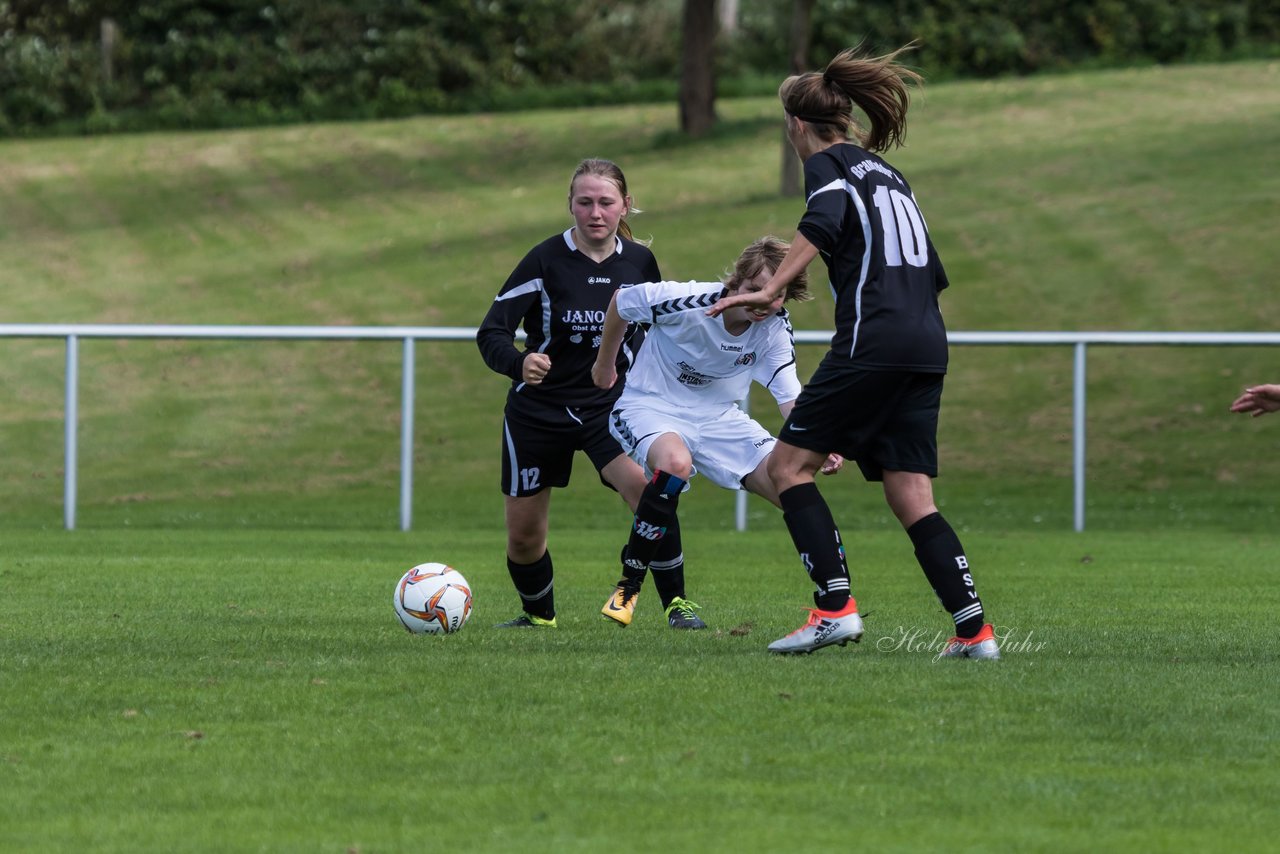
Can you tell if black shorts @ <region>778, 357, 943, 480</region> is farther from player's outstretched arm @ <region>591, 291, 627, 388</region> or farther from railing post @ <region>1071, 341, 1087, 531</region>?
railing post @ <region>1071, 341, 1087, 531</region>

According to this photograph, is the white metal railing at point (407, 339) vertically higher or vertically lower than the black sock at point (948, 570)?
higher

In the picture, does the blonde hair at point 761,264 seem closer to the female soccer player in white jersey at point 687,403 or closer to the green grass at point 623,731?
the female soccer player in white jersey at point 687,403

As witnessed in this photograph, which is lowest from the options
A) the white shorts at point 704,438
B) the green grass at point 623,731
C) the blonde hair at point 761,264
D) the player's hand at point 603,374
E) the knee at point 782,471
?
the green grass at point 623,731

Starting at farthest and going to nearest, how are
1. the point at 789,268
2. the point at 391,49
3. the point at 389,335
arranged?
the point at 391,49 < the point at 389,335 < the point at 789,268

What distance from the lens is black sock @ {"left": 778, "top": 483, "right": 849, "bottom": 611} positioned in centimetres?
643

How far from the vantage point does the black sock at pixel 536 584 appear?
7867mm

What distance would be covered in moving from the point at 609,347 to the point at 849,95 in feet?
4.72

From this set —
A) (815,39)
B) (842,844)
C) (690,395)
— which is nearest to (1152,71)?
(815,39)

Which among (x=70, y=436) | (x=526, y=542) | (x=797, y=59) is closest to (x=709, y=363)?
(x=526, y=542)

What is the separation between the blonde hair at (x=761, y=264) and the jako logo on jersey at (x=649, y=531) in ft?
3.47

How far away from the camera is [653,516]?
7320 mm

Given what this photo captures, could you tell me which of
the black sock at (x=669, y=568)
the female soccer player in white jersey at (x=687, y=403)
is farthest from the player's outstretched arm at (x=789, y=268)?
the black sock at (x=669, y=568)

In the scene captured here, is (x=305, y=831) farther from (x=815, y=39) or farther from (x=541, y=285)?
(x=815, y=39)

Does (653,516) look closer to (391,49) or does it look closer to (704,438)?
(704,438)
